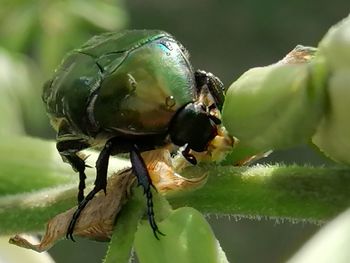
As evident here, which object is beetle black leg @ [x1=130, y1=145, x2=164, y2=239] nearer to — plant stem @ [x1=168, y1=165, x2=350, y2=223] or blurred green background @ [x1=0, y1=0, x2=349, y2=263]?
plant stem @ [x1=168, y1=165, x2=350, y2=223]

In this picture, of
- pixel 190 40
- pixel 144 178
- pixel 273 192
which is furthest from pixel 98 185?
pixel 190 40

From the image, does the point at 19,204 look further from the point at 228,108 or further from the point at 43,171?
the point at 228,108

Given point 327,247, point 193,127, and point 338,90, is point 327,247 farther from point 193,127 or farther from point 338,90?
point 193,127

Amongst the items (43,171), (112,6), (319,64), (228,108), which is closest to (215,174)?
(228,108)

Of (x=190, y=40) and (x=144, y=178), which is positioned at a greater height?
(x=144, y=178)

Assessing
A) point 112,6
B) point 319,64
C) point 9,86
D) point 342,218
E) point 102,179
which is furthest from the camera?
point 112,6

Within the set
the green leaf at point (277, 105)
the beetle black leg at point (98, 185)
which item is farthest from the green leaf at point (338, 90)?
the beetle black leg at point (98, 185)
